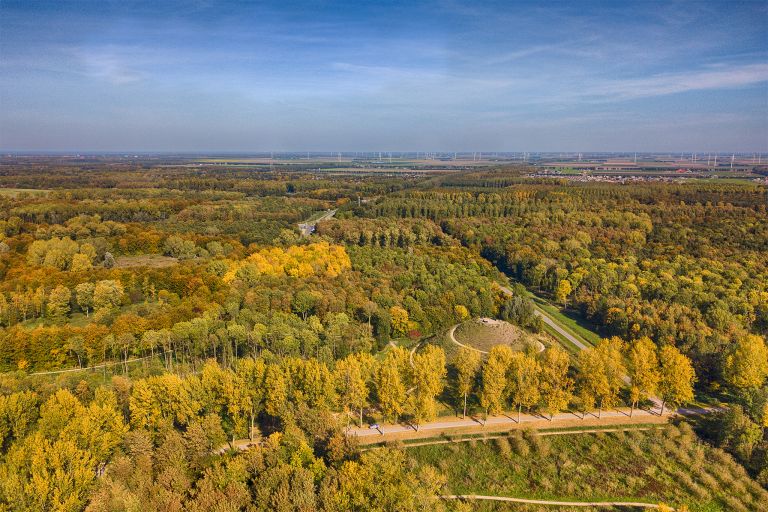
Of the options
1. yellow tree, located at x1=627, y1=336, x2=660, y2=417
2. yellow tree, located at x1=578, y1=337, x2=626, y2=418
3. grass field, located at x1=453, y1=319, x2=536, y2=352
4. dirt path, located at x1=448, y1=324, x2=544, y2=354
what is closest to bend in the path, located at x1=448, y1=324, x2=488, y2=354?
dirt path, located at x1=448, y1=324, x2=544, y2=354

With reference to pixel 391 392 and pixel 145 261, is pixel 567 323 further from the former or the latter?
pixel 145 261

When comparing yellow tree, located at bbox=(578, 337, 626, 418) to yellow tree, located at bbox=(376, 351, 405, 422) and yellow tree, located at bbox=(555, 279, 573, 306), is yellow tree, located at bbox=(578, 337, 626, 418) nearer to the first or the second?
yellow tree, located at bbox=(376, 351, 405, 422)

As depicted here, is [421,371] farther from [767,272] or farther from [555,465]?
[767,272]

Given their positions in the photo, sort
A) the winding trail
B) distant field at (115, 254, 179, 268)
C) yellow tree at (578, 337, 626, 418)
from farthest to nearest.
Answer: distant field at (115, 254, 179, 268) → the winding trail → yellow tree at (578, 337, 626, 418)

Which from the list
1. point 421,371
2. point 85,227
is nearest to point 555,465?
point 421,371

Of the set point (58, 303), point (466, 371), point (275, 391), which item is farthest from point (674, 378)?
point (58, 303)

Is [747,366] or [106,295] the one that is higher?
[106,295]
